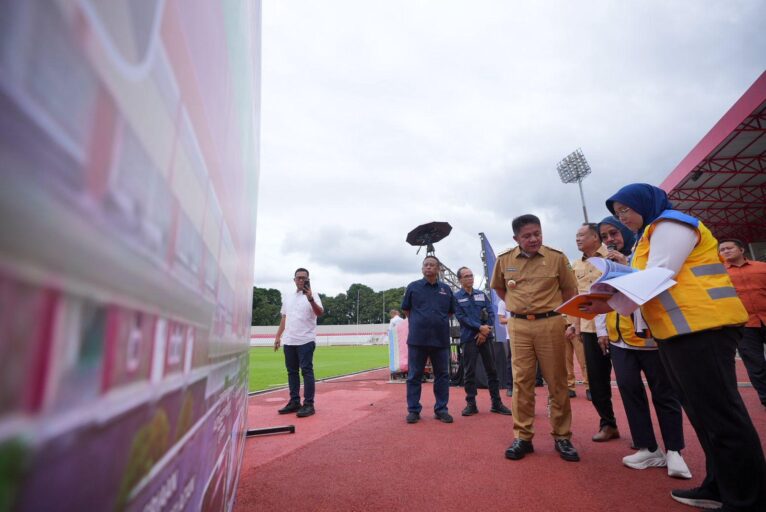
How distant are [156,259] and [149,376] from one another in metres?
0.15

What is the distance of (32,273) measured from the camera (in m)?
0.24

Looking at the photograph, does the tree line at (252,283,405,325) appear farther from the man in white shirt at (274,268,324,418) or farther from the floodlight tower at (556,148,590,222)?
the man in white shirt at (274,268,324,418)

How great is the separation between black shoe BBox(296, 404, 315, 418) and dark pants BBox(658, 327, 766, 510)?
340cm

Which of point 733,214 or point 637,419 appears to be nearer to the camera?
point 637,419

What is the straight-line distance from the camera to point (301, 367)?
419cm

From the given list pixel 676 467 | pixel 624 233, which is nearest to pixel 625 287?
pixel 624 233

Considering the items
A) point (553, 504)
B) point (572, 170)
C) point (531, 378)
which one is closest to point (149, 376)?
point (553, 504)

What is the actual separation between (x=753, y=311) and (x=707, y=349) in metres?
3.52

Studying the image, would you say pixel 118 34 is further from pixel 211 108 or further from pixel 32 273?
pixel 211 108

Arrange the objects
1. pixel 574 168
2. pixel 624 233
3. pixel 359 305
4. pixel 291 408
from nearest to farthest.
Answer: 1. pixel 624 233
2. pixel 291 408
3. pixel 574 168
4. pixel 359 305

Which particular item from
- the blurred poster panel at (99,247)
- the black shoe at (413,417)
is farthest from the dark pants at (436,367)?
the blurred poster panel at (99,247)

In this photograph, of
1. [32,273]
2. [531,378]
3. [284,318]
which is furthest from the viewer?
[284,318]

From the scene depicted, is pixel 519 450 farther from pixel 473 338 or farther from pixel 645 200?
pixel 473 338

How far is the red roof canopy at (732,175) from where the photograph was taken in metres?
8.36
